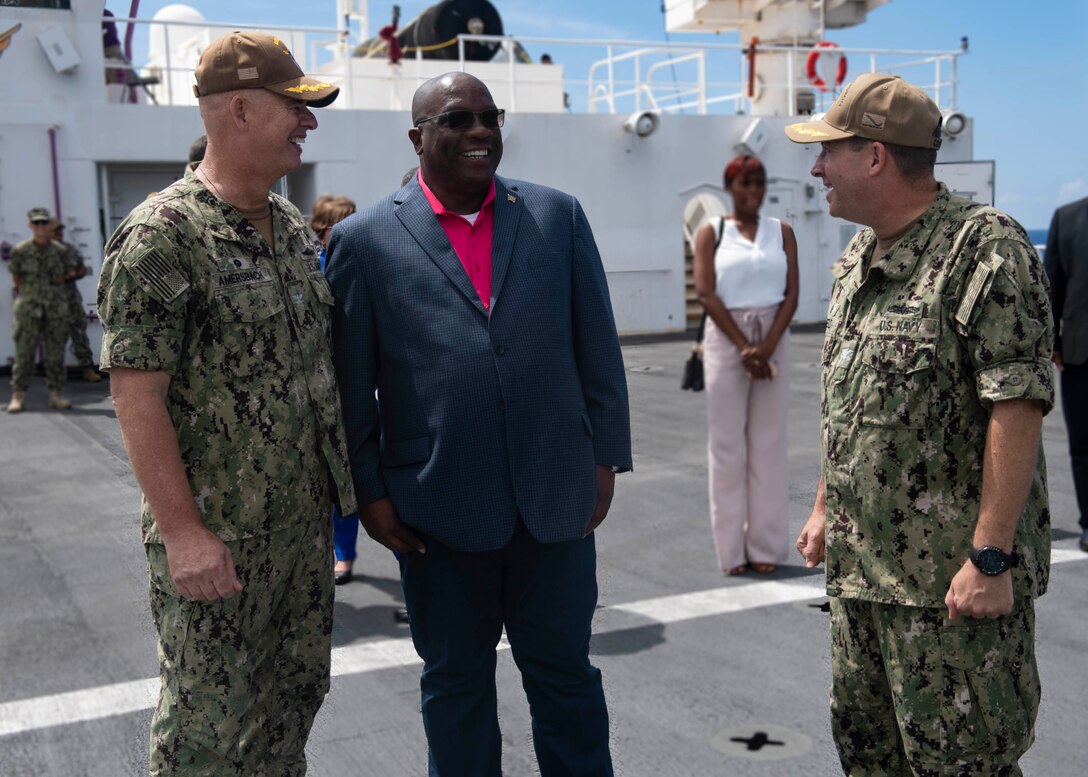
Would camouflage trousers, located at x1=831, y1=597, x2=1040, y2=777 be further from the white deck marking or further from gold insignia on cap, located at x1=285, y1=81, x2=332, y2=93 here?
the white deck marking

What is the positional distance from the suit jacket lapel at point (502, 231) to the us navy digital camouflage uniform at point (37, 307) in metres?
8.73

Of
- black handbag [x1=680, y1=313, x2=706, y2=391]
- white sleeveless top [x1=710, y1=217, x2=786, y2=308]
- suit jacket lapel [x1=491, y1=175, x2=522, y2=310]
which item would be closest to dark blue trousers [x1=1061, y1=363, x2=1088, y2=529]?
white sleeveless top [x1=710, y1=217, x2=786, y2=308]

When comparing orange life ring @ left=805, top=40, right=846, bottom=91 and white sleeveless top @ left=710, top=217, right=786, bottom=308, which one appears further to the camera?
orange life ring @ left=805, top=40, right=846, bottom=91

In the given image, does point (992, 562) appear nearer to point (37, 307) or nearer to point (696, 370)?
point (696, 370)

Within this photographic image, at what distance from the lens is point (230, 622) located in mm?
2377

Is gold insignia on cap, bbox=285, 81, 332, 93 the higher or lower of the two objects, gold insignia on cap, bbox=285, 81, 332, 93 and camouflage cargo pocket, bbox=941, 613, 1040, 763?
the higher

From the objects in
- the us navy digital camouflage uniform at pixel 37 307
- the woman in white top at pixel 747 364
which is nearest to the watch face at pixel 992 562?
the woman in white top at pixel 747 364

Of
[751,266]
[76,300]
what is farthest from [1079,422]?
[76,300]

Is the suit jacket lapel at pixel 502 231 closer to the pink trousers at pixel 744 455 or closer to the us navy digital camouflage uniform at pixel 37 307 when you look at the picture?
the pink trousers at pixel 744 455

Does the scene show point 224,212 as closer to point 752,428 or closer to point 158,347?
point 158,347

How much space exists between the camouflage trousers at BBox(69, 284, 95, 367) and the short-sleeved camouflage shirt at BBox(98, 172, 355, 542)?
852cm

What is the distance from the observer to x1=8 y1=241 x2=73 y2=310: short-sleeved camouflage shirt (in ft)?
33.9

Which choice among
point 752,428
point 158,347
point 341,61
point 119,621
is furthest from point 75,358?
point 158,347

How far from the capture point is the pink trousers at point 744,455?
5199 mm
